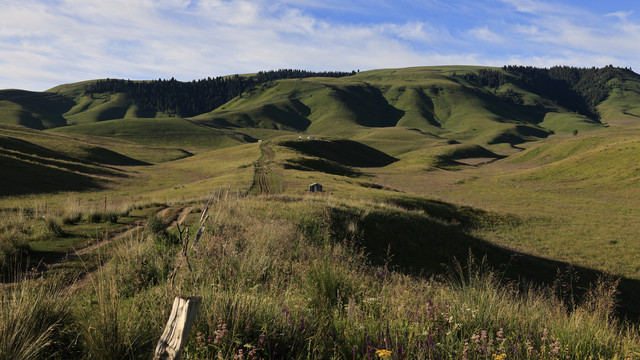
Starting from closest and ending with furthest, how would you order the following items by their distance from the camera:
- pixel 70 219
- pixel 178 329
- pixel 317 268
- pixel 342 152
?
pixel 178 329 → pixel 317 268 → pixel 70 219 → pixel 342 152

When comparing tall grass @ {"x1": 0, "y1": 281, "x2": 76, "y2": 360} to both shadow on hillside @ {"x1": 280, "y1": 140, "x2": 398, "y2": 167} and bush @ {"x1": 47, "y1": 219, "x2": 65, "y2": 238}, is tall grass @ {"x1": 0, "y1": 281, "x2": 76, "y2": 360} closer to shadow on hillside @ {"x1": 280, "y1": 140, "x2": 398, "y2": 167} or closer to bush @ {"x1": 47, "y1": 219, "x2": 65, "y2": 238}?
bush @ {"x1": 47, "y1": 219, "x2": 65, "y2": 238}

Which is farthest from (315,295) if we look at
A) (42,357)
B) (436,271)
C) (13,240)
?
(436,271)

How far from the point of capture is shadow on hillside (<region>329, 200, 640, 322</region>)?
17422 millimetres

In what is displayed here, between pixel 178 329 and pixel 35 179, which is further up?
pixel 178 329

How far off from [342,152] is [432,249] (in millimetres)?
92348

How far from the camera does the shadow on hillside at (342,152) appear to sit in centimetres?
10247

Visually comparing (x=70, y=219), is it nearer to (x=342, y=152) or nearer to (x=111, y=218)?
(x=111, y=218)

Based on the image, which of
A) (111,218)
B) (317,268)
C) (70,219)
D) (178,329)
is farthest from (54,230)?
(178,329)

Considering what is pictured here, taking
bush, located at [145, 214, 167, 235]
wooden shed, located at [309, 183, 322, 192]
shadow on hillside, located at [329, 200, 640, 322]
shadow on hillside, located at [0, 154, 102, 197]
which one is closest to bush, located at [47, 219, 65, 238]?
bush, located at [145, 214, 167, 235]

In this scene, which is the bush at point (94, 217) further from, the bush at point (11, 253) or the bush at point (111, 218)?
the bush at point (11, 253)

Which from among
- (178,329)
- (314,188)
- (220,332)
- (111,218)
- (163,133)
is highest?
(163,133)

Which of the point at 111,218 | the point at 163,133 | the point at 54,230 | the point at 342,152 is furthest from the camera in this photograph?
the point at 163,133

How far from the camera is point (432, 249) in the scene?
20016mm

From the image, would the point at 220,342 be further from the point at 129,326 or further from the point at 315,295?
the point at 315,295
